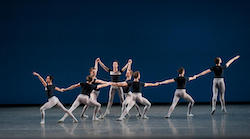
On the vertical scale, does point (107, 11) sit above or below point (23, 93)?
above

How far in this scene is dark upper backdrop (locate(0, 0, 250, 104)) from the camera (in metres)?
12.8

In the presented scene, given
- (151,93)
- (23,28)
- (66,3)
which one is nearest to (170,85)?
(151,93)

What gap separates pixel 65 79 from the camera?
508 inches

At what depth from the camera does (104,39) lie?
13.0 m

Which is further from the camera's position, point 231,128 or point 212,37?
point 212,37

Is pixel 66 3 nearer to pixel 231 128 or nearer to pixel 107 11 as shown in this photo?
pixel 107 11

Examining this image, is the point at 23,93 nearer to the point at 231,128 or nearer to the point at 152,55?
the point at 152,55

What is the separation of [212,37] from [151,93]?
2.95 metres

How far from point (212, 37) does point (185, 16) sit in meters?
1.21

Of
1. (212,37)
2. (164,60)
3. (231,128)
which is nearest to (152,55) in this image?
(164,60)

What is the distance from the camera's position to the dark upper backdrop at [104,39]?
12.8 m

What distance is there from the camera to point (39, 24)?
42.4 feet

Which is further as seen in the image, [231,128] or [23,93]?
[23,93]

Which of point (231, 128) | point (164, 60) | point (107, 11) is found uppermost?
point (107, 11)
